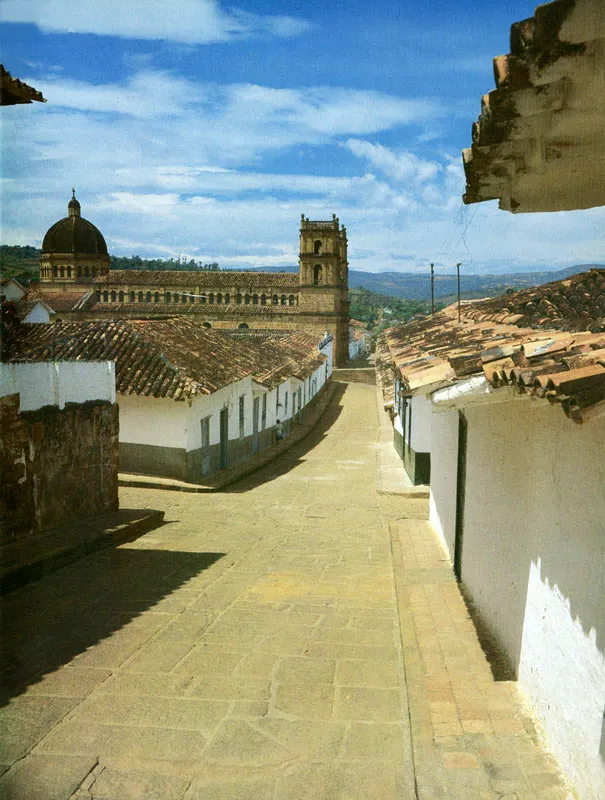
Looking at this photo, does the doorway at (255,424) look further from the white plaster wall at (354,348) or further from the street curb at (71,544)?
the white plaster wall at (354,348)

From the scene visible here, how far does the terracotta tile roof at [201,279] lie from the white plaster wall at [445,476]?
48285mm

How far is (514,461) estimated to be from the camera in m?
5.40

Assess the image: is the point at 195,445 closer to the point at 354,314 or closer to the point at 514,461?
the point at 514,461

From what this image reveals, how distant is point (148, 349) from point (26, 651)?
12479 mm

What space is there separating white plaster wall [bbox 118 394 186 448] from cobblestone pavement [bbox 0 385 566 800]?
6346 millimetres

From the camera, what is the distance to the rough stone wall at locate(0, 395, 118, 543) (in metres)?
8.42

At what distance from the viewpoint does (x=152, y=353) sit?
17453mm

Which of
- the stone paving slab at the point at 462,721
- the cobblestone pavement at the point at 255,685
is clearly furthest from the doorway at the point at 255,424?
the stone paving slab at the point at 462,721

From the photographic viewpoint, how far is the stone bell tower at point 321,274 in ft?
183

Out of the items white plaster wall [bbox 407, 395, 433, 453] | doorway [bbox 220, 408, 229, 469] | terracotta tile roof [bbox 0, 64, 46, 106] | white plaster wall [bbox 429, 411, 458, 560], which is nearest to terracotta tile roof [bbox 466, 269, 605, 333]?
white plaster wall [bbox 429, 411, 458, 560]

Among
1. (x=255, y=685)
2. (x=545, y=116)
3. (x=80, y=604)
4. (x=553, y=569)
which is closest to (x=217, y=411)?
(x=80, y=604)

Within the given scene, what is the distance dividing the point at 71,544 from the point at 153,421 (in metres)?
7.60

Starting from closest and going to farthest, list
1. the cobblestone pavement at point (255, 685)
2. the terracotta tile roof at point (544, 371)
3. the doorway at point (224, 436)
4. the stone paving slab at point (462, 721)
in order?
the terracotta tile roof at point (544, 371), the stone paving slab at point (462, 721), the cobblestone pavement at point (255, 685), the doorway at point (224, 436)

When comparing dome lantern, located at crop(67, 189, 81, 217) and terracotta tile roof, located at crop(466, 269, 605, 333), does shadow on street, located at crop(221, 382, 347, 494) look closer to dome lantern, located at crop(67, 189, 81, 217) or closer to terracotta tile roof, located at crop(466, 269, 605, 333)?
terracotta tile roof, located at crop(466, 269, 605, 333)
